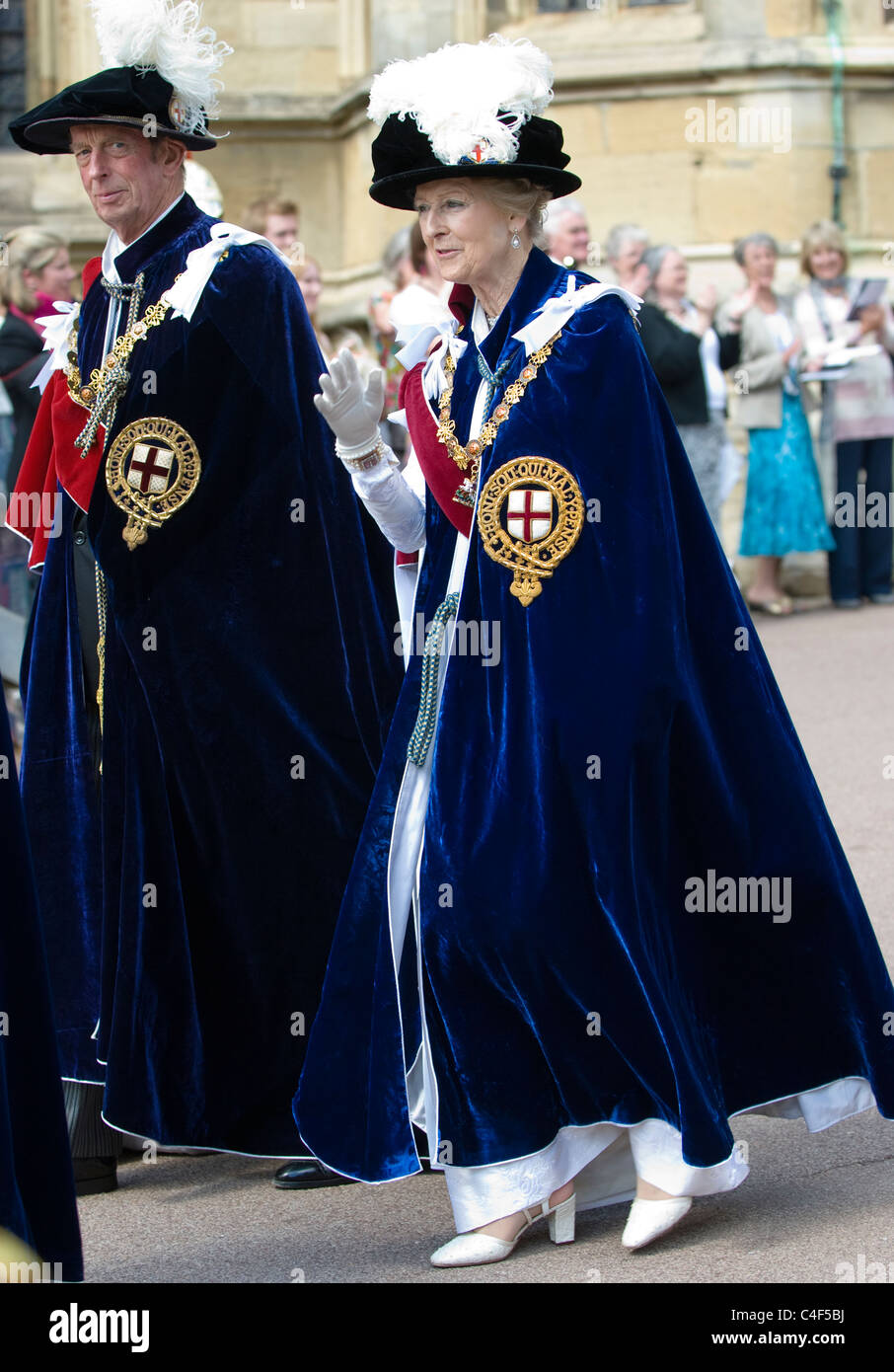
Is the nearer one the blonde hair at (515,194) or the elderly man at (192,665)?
the blonde hair at (515,194)

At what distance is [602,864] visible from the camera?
12.9 feet

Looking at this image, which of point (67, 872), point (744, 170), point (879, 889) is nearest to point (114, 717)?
point (67, 872)

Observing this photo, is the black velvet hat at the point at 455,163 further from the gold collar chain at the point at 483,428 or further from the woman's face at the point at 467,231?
the gold collar chain at the point at 483,428

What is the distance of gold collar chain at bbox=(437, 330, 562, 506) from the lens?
405cm

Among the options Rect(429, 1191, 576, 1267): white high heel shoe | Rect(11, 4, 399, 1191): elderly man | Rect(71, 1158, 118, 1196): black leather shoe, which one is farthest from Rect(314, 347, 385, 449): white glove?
Rect(71, 1158, 118, 1196): black leather shoe

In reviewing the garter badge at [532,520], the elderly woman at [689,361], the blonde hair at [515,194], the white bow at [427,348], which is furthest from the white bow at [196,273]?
the elderly woman at [689,361]

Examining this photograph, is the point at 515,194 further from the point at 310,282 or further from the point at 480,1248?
the point at 310,282

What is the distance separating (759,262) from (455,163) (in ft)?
24.3

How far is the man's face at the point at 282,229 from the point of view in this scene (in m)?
9.17

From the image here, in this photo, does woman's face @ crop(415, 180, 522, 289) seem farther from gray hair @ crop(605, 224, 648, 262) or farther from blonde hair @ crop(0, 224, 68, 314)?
gray hair @ crop(605, 224, 648, 262)

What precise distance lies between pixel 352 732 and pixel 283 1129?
0.81m

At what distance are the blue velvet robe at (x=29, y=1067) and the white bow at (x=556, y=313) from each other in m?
1.26

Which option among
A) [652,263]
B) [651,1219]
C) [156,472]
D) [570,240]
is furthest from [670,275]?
[651,1219]

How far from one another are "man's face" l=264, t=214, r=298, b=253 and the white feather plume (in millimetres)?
4471
